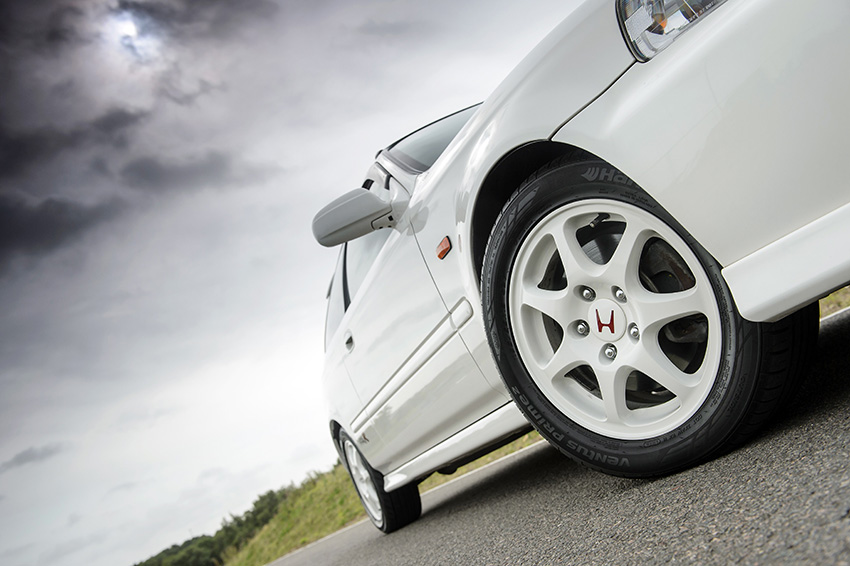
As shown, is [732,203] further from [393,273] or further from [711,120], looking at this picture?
[393,273]

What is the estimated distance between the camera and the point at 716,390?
1.47 metres

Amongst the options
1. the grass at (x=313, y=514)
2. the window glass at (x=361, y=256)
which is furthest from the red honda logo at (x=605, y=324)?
the grass at (x=313, y=514)

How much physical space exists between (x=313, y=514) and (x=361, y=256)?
611 centimetres

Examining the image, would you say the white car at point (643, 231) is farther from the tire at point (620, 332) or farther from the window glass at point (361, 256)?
the window glass at point (361, 256)

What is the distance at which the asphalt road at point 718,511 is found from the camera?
105 cm

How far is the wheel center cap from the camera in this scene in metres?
1.61

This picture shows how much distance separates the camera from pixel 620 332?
5.33 ft

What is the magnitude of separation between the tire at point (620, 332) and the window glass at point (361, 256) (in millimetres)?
1125

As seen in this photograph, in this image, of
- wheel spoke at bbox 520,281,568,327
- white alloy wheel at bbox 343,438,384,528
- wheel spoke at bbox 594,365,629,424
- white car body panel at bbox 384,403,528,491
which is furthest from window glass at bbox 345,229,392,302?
wheel spoke at bbox 594,365,629,424

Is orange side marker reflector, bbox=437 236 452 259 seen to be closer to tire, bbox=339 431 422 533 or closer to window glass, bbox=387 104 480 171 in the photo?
window glass, bbox=387 104 480 171

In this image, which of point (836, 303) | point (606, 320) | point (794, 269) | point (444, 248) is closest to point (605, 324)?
point (606, 320)

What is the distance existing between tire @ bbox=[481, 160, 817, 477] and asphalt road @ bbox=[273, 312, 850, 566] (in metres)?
0.10

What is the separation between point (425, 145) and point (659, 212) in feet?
5.09

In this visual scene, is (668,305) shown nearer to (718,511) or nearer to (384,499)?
(718,511)
